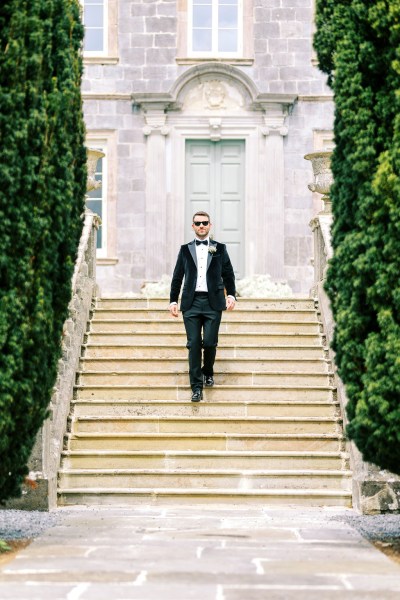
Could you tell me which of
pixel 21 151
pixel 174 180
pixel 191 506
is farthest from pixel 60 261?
pixel 174 180

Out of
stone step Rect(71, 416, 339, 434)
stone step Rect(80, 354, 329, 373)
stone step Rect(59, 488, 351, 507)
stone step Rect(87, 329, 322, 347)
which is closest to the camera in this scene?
stone step Rect(59, 488, 351, 507)

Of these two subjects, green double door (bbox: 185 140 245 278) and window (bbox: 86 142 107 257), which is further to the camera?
green double door (bbox: 185 140 245 278)

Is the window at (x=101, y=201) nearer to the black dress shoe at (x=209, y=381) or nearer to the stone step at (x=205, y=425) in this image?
the black dress shoe at (x=209, y=381)

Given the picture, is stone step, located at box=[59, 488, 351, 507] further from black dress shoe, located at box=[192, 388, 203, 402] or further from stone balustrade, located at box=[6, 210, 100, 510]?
black dress shoe, located at box=[192, 388, 203, 402]

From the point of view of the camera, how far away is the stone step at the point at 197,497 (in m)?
10.5

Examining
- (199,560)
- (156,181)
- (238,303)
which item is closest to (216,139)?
(156,181)

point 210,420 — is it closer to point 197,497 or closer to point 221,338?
point 197,497

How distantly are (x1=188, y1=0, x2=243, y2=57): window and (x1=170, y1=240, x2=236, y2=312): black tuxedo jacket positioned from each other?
848 centimetres

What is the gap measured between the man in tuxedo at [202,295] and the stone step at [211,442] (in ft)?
2.12

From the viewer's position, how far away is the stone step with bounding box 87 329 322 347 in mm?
13258

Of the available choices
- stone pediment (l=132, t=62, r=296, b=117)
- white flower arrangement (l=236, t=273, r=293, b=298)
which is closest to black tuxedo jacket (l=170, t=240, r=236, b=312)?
white flower arrangement (l=236, t=273, r=293, b=298)

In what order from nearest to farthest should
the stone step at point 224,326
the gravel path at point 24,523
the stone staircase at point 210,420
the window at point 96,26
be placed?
1. the gravel path at point 24,523
2. the stone staircase at point 210,420
3. the stone step at point 224,326
4. the window at point 96,26

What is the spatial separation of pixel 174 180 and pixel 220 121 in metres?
1.24

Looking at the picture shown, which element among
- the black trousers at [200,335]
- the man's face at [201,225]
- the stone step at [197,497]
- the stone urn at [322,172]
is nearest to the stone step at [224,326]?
the black trousers at [200,335]
